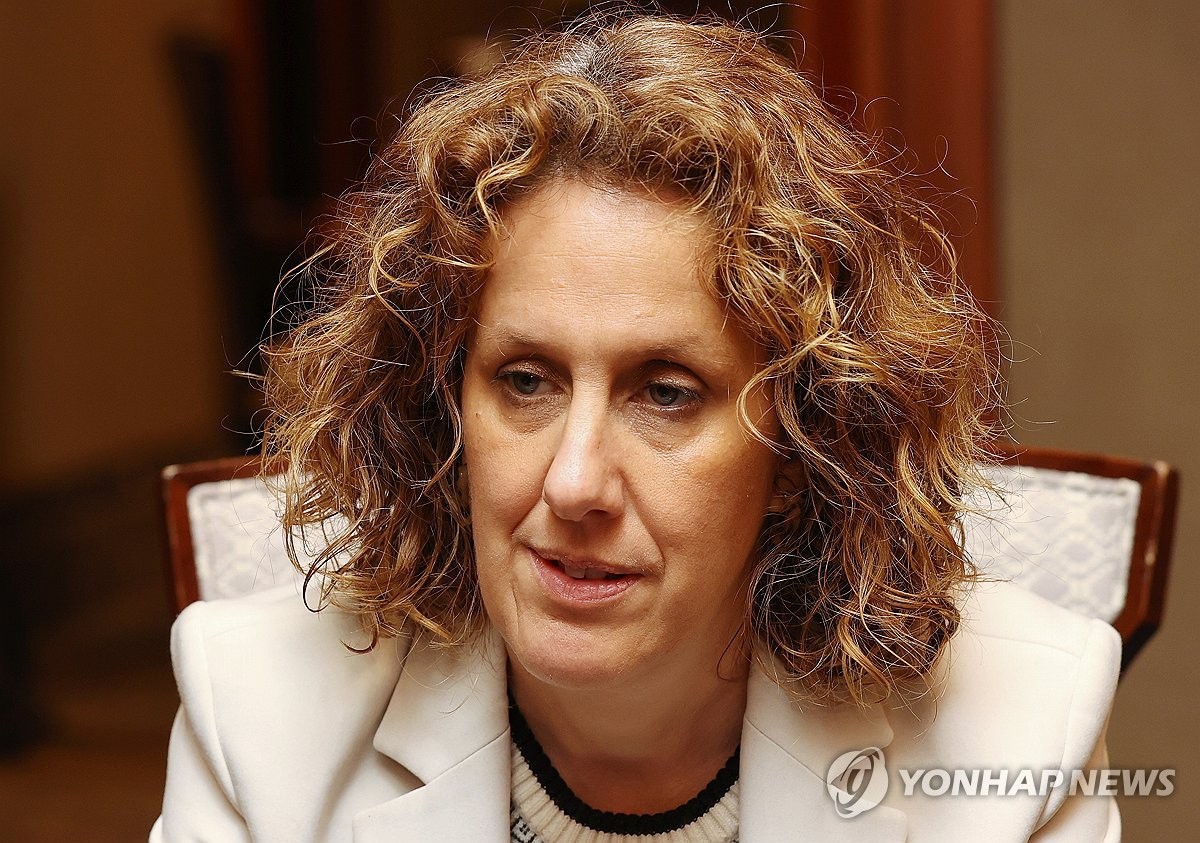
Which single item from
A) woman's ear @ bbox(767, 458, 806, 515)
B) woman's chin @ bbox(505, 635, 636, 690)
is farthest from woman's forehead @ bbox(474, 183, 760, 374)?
woman's chin @ bbox(505, 635, 636, 690)

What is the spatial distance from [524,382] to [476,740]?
19.1 inches

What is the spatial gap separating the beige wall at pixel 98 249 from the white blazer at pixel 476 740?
10.8ft

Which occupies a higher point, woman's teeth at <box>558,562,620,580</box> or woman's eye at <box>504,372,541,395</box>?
woman's eye at <box>504,372,541,395</box>

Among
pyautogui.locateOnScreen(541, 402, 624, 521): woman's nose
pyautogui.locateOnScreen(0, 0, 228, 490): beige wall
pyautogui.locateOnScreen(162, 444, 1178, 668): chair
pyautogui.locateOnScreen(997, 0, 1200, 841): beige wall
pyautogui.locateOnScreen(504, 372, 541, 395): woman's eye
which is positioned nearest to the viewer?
pyautogui.locateOnScreen(541, 402, 624, 521): woman's nose

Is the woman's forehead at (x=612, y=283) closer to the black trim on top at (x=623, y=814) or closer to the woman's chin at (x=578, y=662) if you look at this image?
the woman's chin at (x=578, y=662)

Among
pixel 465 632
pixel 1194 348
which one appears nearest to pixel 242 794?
pixel 465 632

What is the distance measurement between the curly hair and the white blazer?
0.23 feet

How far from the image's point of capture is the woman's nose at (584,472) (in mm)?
1353

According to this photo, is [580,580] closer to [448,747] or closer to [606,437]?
[606,437]

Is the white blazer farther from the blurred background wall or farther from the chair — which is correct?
the blurred background wall

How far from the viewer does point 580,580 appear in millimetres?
1432

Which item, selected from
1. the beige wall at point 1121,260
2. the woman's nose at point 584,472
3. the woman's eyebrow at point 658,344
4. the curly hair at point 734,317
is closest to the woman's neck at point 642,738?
the curly hair at point 734,317

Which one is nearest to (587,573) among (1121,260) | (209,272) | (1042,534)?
(1042,534)

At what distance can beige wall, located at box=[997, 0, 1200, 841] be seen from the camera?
2.66 metres
